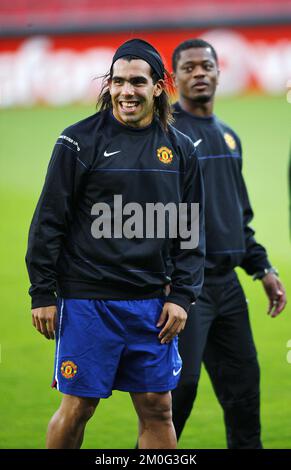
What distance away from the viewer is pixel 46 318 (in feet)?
13.2

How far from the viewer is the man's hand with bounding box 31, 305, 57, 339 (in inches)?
159

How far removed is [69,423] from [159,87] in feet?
5.12

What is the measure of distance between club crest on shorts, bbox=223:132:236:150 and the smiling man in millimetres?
1002

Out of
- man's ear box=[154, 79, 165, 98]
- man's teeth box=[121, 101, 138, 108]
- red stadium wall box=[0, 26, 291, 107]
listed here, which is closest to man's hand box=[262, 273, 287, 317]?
man's ear box=[154, 79, 165, 98]

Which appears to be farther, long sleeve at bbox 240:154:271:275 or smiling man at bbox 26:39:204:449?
long sleeve at bbox 240:154:271:275

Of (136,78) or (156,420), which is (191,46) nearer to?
(136,78)

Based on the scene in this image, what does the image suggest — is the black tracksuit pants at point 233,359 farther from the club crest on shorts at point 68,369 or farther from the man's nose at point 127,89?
the man's nose at point 127,89

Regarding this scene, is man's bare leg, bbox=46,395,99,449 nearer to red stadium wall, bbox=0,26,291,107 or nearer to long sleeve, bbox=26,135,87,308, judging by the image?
long sleeve, bbox=26,135,87,308

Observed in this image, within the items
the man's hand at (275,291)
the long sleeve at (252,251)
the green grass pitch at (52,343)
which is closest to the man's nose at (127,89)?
the long sleeve at (252,251)

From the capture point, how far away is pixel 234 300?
504 centimetres

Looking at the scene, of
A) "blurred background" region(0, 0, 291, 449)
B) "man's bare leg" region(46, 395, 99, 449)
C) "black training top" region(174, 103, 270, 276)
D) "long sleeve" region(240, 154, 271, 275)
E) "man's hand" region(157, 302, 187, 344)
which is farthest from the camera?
"blurred background" region(0, 0, 291, 449)

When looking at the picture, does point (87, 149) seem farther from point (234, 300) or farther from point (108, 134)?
point (234, 300)

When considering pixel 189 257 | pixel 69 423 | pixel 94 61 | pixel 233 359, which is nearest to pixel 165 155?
pixel 189 257

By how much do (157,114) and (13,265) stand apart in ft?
20.6
